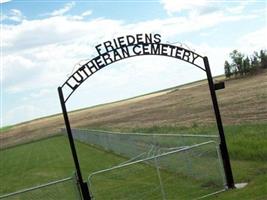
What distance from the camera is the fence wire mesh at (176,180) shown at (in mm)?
14906

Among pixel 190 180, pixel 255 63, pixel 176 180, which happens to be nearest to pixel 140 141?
pixel 176 180

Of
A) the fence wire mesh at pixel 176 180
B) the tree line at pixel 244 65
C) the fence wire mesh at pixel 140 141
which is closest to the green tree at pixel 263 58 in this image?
the tree line at pixel 244 65

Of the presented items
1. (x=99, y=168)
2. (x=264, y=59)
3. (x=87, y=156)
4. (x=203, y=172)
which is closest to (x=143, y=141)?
(x=99, y=168)

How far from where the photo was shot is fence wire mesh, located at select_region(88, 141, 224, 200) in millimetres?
14906

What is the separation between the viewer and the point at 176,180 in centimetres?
1717

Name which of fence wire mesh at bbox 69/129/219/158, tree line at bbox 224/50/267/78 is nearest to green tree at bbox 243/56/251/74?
tree line at bbox 224/50/267/78

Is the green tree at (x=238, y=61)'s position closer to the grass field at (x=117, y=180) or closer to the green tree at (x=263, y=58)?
the green tree at (x=263, y=58)

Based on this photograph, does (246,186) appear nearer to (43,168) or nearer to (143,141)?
(143,141)

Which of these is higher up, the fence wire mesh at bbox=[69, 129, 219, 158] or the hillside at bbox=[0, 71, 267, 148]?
the fence wire mesh at bbox=[69, 129, 219, 158]

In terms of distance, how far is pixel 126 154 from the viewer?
27.1 m

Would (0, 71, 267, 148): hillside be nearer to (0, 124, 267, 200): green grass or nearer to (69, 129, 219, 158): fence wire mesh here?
(69, 129, 219, 158): fence wire mesh

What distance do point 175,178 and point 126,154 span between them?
9766 millimetres

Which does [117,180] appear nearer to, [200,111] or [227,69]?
[200,111]

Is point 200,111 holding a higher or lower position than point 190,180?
lower
